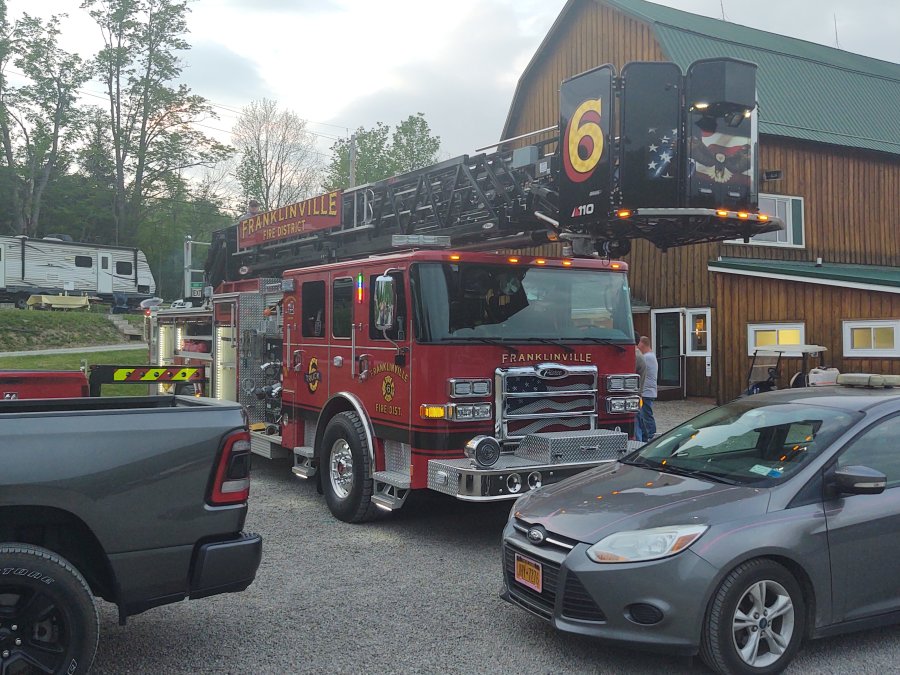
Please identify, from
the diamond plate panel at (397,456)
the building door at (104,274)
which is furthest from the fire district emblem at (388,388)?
the building door at (104,274)

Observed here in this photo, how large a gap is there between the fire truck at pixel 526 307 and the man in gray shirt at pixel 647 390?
3538 mm

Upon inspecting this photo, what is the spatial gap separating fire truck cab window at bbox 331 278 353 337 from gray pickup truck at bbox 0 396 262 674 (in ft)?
12.7

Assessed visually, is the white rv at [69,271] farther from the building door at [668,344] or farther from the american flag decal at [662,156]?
the american flag decal at [662,156]

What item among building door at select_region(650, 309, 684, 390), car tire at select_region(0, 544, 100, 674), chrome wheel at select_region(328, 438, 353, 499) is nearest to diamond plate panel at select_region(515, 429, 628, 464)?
chrome wheel at select_region(328, 438, 353, 499)

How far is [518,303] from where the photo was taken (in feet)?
23.9

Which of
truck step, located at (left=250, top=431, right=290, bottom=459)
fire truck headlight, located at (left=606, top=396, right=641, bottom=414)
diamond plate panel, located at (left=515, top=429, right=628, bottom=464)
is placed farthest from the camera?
truck step, located at (left=250, top=431, right=290, bottom=459)

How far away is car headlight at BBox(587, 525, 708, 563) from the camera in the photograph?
13.1ft

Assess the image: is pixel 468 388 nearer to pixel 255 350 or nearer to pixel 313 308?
pixel 313 308

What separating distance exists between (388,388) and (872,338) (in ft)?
38.9

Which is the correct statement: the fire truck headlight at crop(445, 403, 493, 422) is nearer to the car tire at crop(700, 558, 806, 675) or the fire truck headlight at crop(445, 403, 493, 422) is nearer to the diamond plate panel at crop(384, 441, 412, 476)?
the diamond plate panel at crop(384, 441, 412, 476)

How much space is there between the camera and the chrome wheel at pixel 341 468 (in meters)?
7.61

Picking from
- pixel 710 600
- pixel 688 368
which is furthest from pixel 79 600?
pixel 688 368

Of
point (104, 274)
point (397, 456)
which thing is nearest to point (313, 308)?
point (397, 456)

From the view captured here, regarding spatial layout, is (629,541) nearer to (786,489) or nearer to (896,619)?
(786,489)
